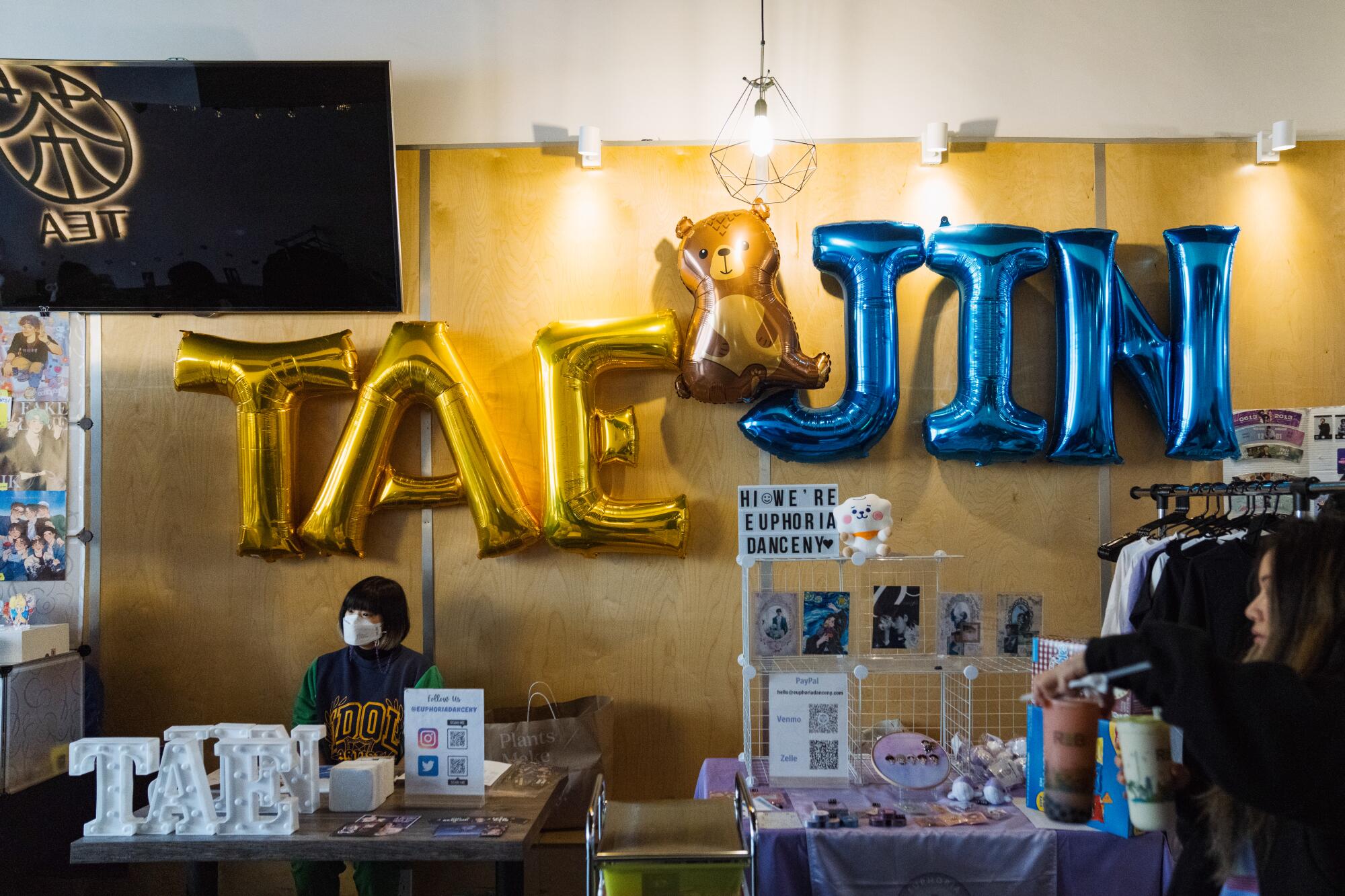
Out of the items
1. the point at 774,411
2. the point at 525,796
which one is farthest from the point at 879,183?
the point at 525,796

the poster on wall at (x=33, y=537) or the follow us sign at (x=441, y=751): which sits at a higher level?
the poster on wall at (x=33, y=537)

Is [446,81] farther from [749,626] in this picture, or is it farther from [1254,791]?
[1254,791]

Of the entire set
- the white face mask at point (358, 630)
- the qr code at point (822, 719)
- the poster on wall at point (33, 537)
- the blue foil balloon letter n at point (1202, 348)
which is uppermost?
the blue foil balloon letter n at point (1202, 348)

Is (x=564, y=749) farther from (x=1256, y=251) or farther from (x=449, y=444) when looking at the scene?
(x=1256, y=251)

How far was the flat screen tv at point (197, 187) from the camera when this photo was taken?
3.07m

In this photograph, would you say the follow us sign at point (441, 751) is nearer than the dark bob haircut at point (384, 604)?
Yes

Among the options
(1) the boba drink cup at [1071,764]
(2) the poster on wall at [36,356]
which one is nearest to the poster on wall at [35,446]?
(2) the poster on wall at [36,356]

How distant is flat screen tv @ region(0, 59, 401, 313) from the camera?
3.07 m

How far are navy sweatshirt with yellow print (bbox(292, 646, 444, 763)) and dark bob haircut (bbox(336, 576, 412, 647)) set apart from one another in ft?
0.35

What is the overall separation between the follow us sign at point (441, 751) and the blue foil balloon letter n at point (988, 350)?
5.67ft

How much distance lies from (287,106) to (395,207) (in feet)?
1.49

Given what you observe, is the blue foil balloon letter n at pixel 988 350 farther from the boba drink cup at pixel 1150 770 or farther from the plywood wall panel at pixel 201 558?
the plywood wall panel at pixel 201 558

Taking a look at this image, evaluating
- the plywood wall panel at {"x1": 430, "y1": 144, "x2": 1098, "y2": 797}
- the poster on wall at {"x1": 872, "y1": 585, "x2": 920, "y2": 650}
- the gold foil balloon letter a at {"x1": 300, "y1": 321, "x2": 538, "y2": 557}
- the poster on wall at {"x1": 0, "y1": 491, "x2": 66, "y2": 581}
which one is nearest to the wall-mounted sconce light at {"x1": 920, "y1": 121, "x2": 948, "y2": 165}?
the plywood wall panel at {"x1": 430, "y1": 144, "x2": 1098, "y2": 797}

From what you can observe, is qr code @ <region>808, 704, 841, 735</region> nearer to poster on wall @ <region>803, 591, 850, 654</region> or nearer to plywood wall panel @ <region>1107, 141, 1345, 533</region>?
poster on wall @ <region>803, 591, 850, 654</region>
